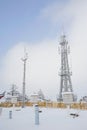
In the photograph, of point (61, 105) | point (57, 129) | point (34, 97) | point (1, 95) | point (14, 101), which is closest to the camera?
point (57, 129)

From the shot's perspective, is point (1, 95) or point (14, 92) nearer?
point (1, 95)

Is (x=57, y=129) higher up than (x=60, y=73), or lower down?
lower down

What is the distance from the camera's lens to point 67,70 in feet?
221

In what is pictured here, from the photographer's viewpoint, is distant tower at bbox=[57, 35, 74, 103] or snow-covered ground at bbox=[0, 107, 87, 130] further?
distant tower at bbox=[57, 35, 74, 103]

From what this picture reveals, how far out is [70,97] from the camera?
128 feet

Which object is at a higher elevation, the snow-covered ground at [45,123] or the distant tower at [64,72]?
the distant tower at [64,72]

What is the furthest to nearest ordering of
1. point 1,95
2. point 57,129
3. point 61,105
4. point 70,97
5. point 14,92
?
point 14,92
point 61,105
point 70,97
point 1,95
point 57,129

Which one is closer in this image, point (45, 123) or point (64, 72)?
point (45, 123)

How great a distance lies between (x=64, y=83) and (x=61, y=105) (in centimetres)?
2361

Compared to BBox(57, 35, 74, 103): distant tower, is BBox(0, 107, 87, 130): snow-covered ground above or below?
below

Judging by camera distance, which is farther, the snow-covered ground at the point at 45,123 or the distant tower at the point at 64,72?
the distant tower at the point at 64,72

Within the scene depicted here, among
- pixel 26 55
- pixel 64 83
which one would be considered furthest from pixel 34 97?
pixel 64 83

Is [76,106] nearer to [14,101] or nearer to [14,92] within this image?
[14,101]

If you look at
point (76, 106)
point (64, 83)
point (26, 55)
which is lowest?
point (76, 106)
